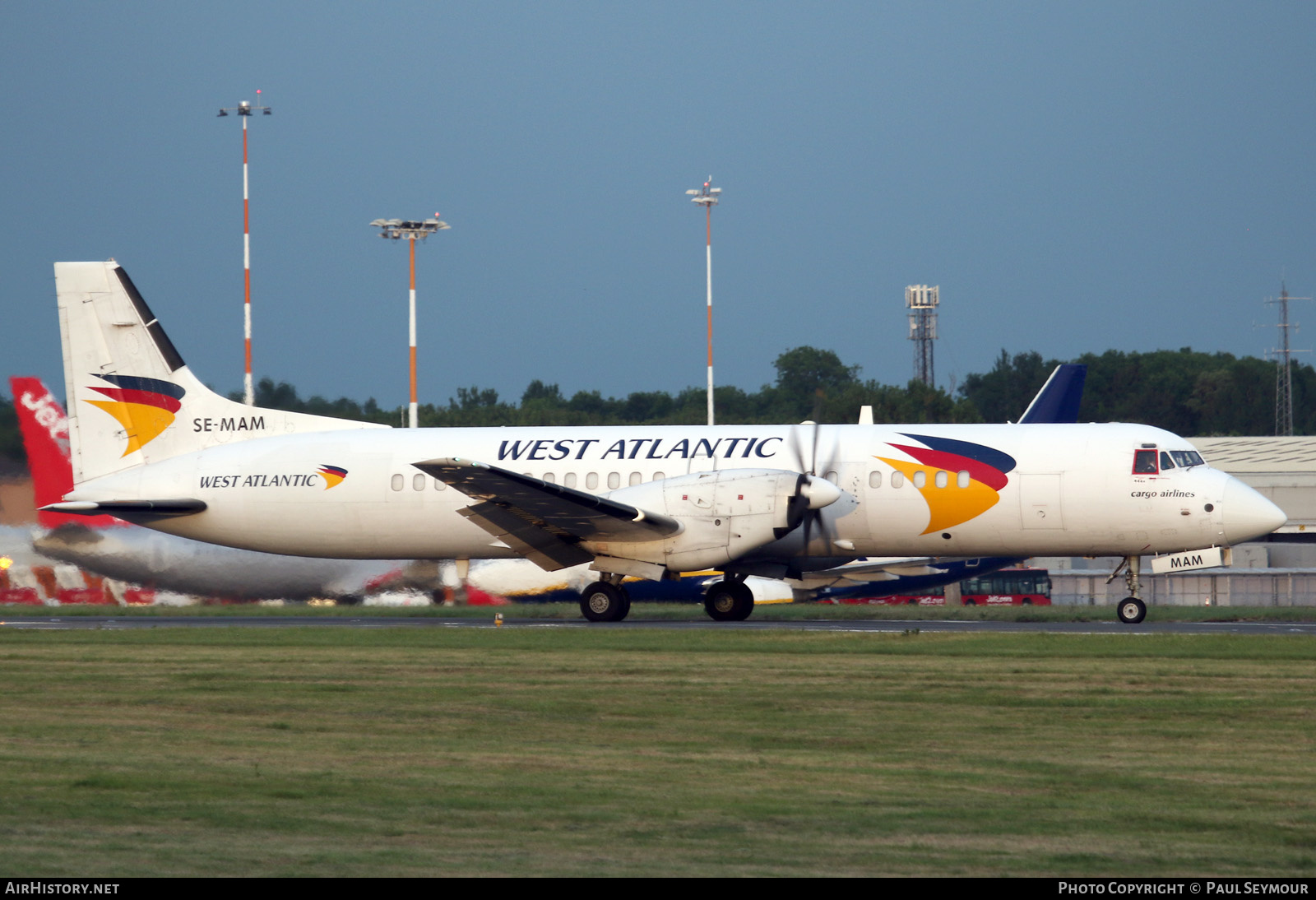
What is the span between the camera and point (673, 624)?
25.1 m

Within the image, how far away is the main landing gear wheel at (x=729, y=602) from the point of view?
84.8ft

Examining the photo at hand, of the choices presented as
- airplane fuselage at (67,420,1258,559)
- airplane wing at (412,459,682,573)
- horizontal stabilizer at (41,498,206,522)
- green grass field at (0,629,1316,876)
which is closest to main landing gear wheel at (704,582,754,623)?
airplane fuselage at (67,420,1258,559)

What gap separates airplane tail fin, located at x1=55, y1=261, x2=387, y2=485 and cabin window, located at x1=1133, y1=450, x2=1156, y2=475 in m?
14.1

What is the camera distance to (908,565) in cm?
3297

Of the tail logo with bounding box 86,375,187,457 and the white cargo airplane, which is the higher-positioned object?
the tail logo with bounding box 86,375,187,457

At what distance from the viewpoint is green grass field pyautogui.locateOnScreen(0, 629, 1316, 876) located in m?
7.86

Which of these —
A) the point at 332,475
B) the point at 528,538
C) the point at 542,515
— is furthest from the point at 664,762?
the point at 332,475

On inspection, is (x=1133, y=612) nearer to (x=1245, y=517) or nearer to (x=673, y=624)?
(x=1245, y=517)

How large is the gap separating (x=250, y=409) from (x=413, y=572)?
16.7 ft

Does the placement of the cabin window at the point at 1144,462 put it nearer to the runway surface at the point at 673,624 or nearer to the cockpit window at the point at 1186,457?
the cockpit window at the point at 1186,457

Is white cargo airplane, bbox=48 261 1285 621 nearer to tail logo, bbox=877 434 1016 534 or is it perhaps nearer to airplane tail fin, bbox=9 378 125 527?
tail logo, bbox=877 434 1016 534

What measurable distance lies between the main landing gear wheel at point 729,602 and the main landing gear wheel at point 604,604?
1.62 metres

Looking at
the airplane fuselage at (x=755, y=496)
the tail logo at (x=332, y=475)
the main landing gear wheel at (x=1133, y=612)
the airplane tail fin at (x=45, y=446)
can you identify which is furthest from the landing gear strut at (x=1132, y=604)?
the airplane tail fin at (x=45, y=446)

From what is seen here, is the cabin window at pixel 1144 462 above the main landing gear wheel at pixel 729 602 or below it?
above
